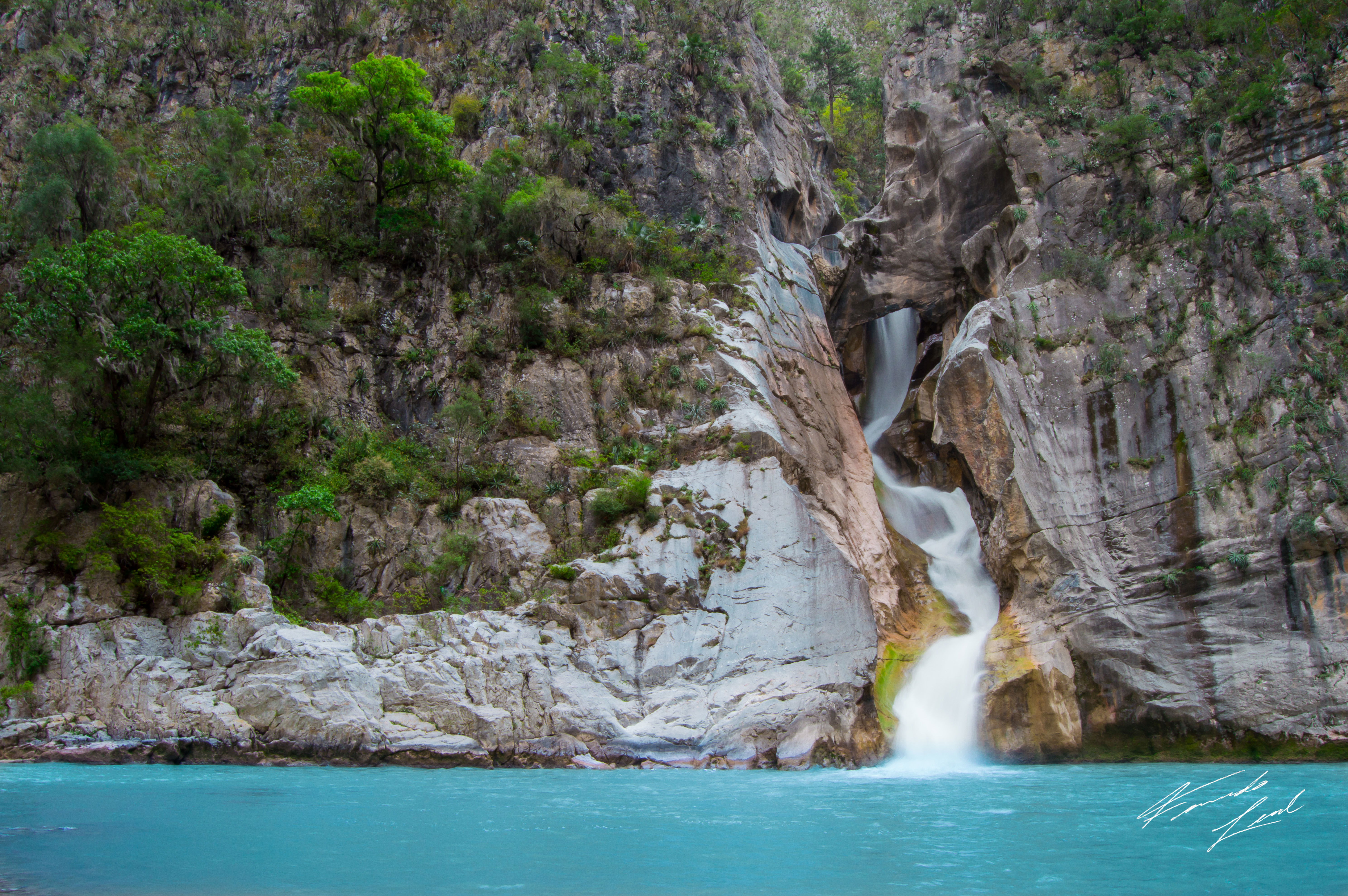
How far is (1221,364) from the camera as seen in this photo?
2139cm

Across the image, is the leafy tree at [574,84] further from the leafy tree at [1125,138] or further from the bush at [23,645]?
the bush at [23,645]

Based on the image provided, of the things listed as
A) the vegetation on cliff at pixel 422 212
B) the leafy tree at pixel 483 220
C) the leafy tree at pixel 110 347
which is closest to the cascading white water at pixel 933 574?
the vegetation on cliff at pixel 422 212

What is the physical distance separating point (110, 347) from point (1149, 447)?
26.2m

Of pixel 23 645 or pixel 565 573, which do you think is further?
pixel 565 573

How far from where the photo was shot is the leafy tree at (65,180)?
74.3 feet

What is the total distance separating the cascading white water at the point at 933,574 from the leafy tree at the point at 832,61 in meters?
22.9

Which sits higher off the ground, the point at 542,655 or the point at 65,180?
the point at 65,180

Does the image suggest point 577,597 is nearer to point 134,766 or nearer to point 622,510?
point 622,510

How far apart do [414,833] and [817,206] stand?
34.3m

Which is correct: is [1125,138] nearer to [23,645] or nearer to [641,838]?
[641,838]

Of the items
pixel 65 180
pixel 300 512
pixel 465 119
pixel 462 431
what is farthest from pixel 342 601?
pixel 465 119
